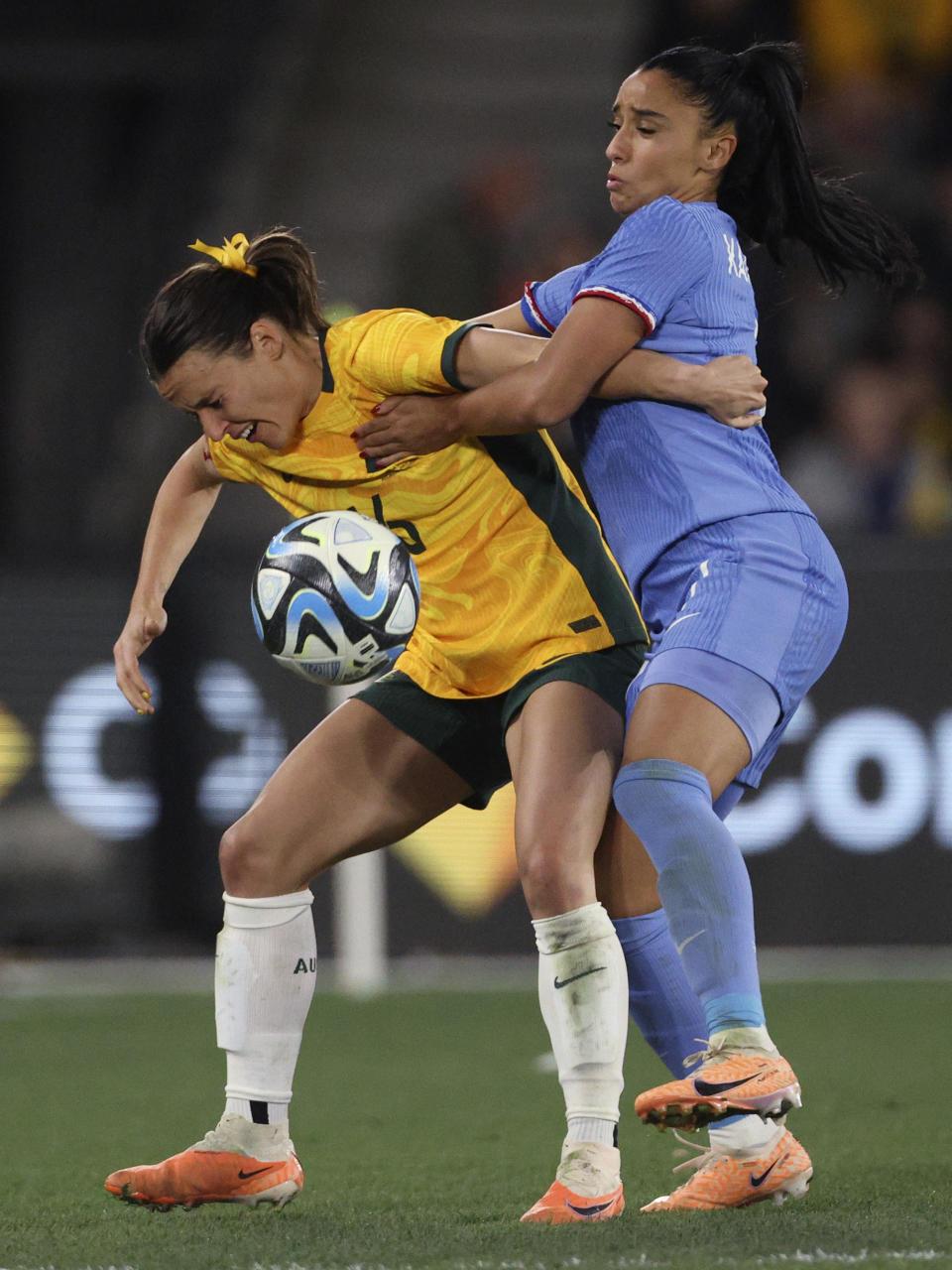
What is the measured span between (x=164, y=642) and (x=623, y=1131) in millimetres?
3807

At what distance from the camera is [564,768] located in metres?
3.42

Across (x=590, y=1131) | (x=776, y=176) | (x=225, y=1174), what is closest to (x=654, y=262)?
(x=776, y=176)

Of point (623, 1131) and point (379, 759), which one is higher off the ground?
point (379, 759)

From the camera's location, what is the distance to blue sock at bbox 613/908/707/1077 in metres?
3.61

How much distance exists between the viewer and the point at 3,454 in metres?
11.8

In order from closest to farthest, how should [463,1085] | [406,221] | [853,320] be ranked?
1. [463,1085]
2. [853,320]
3. [406,221]

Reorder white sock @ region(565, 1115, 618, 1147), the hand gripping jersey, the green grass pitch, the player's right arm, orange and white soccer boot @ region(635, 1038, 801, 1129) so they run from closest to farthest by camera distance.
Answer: orange and white soccer boot @ region(635, 1038, 801, 1129)
the green grass pitch
white sock @ region(565, 1115, 618, 1147)
the hand gripping jersey
the player's right arm

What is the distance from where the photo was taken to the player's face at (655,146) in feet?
11.2

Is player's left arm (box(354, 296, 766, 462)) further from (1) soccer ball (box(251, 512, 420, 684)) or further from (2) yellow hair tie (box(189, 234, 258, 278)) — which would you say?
(2) yellow hair tie (box(189, 234, 258, 278))

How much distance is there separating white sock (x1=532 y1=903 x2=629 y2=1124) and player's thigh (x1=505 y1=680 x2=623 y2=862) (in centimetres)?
13

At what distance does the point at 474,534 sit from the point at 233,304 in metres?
0.60

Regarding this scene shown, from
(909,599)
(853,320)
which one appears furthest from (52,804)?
(853,320)

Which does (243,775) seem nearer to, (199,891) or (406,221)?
(199,891)

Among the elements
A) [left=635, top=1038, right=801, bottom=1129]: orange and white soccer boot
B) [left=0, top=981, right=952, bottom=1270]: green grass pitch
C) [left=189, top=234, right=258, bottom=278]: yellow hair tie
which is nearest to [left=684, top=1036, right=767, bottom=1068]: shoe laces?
[left=635, top=1038, right=801, bottom=1129]: orange and white soccer boot
